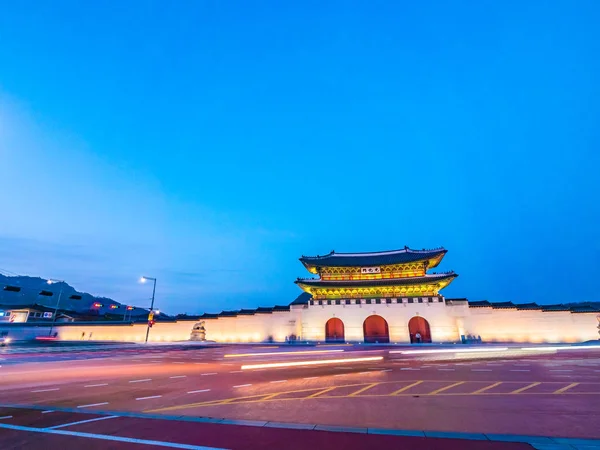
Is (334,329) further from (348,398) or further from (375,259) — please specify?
(348,398)

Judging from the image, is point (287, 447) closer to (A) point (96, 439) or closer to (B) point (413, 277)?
(A) point (96, 439)

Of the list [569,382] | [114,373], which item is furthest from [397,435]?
[114,373]

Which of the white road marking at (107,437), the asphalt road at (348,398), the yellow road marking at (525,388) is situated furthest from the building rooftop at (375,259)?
the white road marking at (107,437)

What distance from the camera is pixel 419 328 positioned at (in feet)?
125

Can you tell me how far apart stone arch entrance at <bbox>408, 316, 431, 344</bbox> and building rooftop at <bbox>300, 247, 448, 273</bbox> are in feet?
25.4

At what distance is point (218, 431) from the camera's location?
16.5 feet

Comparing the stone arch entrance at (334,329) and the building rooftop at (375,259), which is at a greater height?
the building rooftop at (375,259)

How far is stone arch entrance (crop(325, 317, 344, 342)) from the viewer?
127 ft

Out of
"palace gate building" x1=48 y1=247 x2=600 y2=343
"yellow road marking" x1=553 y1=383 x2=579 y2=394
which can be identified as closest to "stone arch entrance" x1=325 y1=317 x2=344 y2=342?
"palace gate building" x1=48 y1=247 x2=600 y2=343

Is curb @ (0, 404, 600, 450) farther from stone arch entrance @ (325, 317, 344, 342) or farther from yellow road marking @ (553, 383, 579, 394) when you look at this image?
stone arch entrance @ (325, 317, 344, 342)

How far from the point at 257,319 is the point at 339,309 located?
36.0ft

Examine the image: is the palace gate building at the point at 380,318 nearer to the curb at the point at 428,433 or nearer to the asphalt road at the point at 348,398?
the asphalt road at the point at 348,398

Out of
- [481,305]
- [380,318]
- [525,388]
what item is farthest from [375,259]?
[525,388]

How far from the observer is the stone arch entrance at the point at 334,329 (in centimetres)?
3866
